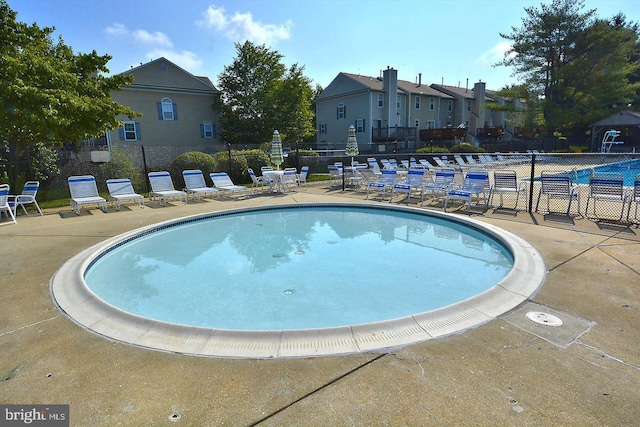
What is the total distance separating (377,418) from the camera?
2.22 m

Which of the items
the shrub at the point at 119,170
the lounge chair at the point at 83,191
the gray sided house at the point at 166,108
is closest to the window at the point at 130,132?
the gray sided house at the point at 166,108

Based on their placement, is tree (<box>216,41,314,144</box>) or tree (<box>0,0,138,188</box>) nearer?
tree (<box>0,0,138,188</box>)

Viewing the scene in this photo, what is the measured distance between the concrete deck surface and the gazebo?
35009mm

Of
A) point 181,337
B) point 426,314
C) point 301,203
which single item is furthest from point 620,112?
point 181,337

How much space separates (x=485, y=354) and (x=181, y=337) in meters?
2.75

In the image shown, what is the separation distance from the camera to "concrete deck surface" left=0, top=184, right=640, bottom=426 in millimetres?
2264

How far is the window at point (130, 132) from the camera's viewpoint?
22.2 metres

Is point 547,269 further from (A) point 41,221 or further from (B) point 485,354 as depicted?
(A) point 41,221

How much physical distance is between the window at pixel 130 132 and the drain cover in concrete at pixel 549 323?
24521 mm

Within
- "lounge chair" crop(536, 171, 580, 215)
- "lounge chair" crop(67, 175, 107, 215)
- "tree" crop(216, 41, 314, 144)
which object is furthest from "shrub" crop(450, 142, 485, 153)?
"lounge chair" crop(67, 175, 107, 215)

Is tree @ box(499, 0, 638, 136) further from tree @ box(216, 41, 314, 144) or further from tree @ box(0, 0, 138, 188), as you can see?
tree @ box(0, 0, 138, 188)

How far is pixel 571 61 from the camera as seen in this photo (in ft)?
107

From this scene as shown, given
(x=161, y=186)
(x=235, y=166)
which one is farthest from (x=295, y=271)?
(x=235, y=166)

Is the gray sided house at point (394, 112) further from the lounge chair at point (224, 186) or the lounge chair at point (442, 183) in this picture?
the lounge chair at point (442, 183)
